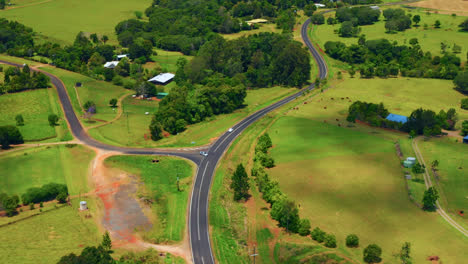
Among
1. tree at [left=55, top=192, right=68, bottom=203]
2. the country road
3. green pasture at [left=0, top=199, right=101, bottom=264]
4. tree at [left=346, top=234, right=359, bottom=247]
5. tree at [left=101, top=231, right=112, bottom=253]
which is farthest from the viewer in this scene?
tree at [left=55, top=192, right=68, bottom=203]

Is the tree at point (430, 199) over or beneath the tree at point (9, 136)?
beneath

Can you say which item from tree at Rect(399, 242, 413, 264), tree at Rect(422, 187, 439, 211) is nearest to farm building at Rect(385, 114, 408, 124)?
A: tree at Rect(422, 187, 439, 211)

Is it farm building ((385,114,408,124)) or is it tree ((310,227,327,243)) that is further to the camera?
farm building ((385,114,408,124))

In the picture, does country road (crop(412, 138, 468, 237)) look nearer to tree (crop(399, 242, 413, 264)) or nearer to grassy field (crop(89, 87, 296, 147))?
tree (crop(399, 242, 413, 264))

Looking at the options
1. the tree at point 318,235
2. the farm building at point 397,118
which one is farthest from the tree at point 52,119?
the farm building at point 397,118

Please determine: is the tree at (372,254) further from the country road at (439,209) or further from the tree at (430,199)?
the tree at (430,199)

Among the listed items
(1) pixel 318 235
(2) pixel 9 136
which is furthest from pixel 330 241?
(2) pixel 9 136
